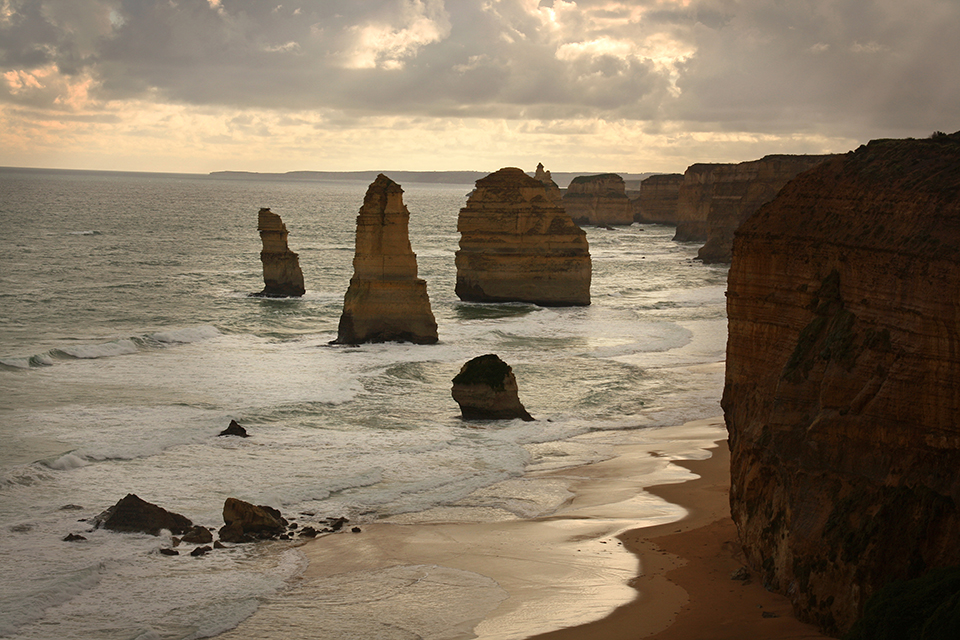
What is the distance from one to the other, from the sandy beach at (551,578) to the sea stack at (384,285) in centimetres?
1833

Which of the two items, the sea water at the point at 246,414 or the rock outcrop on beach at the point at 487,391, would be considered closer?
the sea water at the point at 246,414

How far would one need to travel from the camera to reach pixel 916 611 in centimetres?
879

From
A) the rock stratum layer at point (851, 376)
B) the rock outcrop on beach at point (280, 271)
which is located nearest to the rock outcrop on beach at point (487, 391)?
the rock stratum layer at point (851, 376)

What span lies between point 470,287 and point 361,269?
14991 mm

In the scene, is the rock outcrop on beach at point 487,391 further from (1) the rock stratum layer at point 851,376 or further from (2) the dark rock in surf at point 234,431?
(1) the rock stratum layer at point 851,376

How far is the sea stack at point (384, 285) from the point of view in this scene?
37.0 m

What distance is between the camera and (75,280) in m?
59.4

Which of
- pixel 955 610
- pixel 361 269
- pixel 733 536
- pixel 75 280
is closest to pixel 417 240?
pixel 75 280

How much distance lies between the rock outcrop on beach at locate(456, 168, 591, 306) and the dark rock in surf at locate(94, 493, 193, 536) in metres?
34.6

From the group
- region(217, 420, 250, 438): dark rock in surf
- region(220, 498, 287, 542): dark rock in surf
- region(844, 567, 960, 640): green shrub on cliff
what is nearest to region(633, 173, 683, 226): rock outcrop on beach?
region(217, 420, 250, 438): dark rock in surf

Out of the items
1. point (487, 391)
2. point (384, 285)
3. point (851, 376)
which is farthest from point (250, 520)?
point (384, 285)

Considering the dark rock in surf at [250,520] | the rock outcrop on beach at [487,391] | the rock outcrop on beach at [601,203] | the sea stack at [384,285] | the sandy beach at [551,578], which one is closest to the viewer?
the sandy beach at [551,578]

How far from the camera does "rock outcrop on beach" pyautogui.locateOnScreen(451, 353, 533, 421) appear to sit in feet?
83.8

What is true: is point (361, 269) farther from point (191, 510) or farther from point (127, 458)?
point (191, 510)
